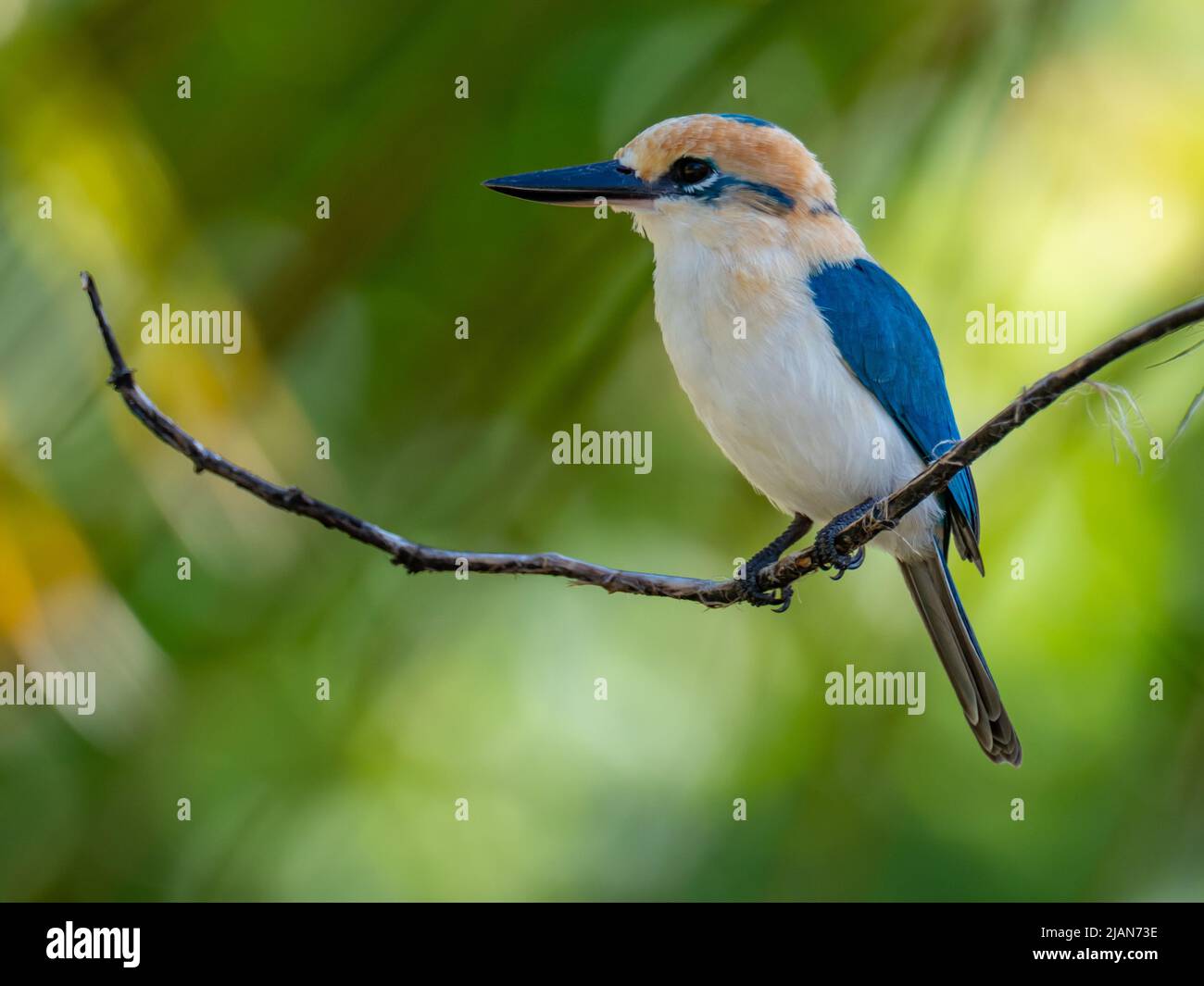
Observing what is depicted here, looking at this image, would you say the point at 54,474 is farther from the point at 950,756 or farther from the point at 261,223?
the point at 950,756

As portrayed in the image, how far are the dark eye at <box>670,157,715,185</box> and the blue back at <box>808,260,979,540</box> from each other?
0.27m

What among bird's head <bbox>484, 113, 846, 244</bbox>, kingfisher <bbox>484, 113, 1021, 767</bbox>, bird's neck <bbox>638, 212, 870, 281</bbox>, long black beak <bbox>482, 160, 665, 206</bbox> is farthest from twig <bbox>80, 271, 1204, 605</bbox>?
long black beak <bbox>482, 160, 665, 206</bbox>

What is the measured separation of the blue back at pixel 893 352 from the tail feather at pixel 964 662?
14cm

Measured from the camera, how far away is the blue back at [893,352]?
7.47ft

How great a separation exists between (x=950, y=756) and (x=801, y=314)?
116 cm

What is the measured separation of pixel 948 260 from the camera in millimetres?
2680

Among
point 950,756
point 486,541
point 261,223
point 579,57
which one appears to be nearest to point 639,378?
point 486,541

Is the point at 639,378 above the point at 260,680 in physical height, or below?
above

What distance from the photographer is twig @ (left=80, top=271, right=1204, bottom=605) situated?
4.39 feet

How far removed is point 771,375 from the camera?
2186mm

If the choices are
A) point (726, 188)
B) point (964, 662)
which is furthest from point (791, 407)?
point (964, 662)
